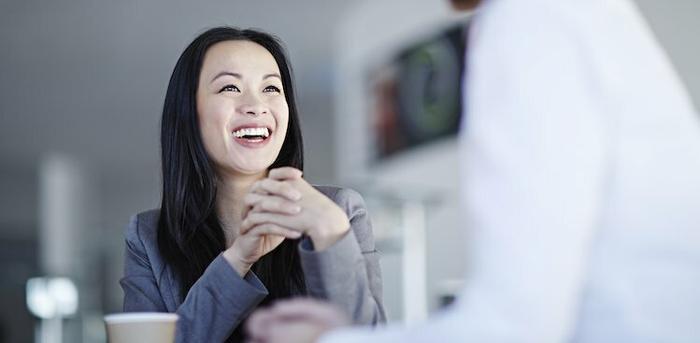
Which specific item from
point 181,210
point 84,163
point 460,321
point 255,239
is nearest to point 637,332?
point 460,321

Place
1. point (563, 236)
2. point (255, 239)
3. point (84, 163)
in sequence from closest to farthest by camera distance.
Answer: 1. point (563, 236)
2. point (255, 239)
3. point (84, 163)

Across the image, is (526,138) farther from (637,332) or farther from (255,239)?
(255,239)

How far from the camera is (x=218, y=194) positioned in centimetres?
136

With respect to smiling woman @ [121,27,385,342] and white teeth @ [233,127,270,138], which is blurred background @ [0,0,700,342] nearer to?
smiling woman @ [121,27,385,342]

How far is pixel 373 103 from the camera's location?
6.69m

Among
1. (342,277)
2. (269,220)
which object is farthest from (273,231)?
(342,277)

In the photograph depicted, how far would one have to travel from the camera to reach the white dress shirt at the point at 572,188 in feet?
2.10

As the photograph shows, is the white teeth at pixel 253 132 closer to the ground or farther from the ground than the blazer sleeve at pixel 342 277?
farther from the ground

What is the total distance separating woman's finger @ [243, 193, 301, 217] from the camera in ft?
3.16

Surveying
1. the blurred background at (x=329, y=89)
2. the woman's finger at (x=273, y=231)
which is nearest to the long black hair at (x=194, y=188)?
the woman's finger at (x=273, y=231)

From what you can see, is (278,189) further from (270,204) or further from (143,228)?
(143,228)

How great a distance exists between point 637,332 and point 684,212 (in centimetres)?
10

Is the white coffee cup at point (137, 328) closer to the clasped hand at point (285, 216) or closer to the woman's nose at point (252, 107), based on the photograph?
the clasped hand at point (285, 216)

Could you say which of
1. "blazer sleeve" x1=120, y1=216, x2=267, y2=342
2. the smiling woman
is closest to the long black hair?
the smiling woman
